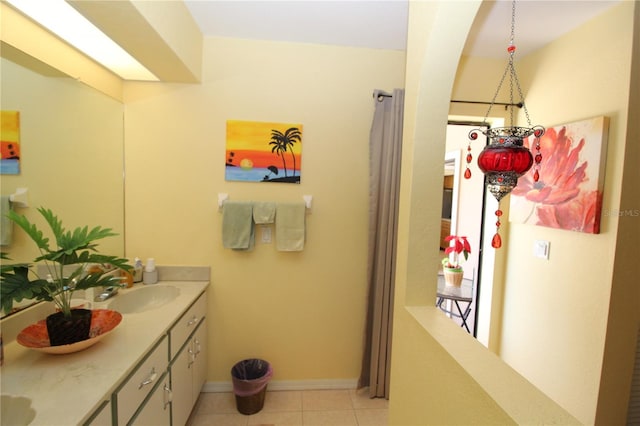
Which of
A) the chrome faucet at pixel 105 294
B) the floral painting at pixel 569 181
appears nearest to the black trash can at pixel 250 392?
the chrome faucet at pixel 105 294

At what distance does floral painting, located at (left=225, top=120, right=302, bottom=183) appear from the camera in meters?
2.04

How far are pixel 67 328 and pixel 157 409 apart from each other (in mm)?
556

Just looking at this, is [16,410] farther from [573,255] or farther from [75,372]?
[573,255]

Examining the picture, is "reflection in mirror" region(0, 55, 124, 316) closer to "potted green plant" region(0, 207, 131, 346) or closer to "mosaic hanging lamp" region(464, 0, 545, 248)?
"potted green plant" region(0, 207, 131, 346)

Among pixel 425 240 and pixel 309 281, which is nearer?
pixel 425 240

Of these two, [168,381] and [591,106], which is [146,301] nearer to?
[168,381]

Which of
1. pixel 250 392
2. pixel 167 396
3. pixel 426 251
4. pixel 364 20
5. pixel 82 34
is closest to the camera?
pixel 426 251

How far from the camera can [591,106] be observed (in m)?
1.64

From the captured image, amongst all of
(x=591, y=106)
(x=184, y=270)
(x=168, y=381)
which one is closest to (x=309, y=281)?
(x=184, y=270)

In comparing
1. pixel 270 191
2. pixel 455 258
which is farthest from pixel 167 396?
pixel 455 258

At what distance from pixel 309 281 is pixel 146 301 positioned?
3.62 feet

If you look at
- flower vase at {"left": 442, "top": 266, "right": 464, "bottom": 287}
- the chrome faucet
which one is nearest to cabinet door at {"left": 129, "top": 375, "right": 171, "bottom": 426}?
the chrome faucet

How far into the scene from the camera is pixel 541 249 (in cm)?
196

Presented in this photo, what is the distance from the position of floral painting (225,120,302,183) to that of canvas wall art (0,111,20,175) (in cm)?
104
